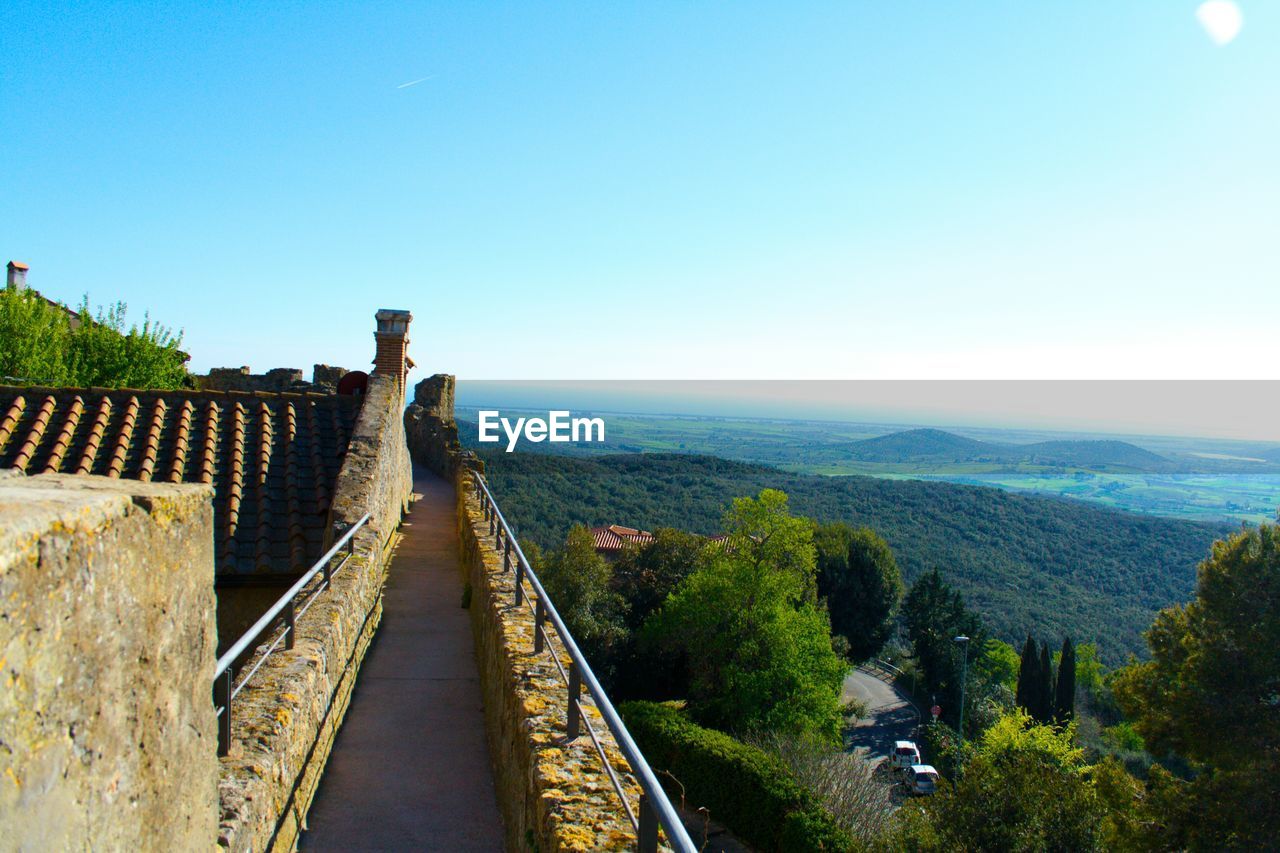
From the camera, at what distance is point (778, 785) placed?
1708cm

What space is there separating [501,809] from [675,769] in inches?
663

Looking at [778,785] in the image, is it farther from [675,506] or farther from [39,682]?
[675,506]

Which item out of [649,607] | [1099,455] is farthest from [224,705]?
[1099,455]

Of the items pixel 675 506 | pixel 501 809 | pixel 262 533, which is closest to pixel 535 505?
pixel 675 506

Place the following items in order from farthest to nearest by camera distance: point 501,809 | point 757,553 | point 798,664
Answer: point 757,553 → point 798,664 → point 501,809

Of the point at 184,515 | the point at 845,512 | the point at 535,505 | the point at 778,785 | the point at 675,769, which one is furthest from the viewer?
the point at 845,512

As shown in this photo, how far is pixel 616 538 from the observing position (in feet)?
158

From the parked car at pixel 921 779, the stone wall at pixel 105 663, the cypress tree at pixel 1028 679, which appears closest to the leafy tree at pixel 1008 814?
the parked car at pixel 921 779

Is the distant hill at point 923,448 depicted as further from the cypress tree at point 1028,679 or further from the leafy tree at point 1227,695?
the leafy tree at point 1227,695

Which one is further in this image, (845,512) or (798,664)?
(845,512)

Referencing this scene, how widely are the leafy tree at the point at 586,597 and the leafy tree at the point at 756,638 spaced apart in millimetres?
2030

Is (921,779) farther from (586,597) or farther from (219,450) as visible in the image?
(219,450)

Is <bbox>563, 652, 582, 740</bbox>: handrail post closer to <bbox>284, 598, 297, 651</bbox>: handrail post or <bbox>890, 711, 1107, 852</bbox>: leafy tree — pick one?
<bbox>284, 598, 297, 651</bbox>: handrail post

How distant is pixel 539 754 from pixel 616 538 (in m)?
44.9
